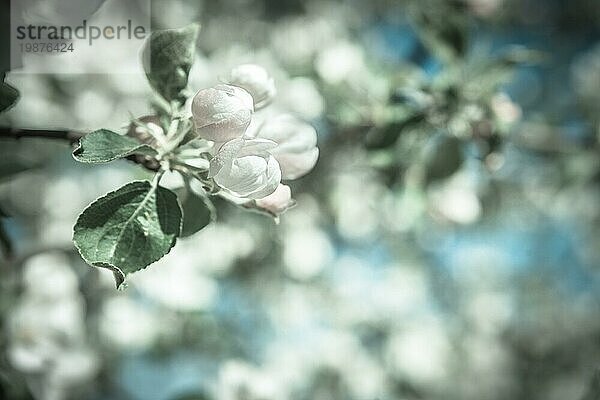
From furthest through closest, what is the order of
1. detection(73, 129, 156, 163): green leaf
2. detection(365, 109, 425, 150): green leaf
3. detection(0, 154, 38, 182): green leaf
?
detection(365, 109, 425, 150): green leaf < detection(0, 154, 38, 182): green leaf < detection(73, 129, 156, 163): green leaf

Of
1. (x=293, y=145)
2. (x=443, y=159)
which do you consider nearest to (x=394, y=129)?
(x=443, y=159)

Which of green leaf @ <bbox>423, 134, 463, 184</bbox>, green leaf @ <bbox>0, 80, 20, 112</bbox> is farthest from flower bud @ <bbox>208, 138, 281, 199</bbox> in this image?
green leaf @ <bbox>423, 134, 463, 184</bbox>

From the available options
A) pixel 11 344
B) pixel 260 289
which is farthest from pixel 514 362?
pixel 11 344

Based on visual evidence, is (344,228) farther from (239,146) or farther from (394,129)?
(239,146)

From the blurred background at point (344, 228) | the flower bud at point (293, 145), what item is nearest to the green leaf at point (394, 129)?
the blurred background at point (344, 228)

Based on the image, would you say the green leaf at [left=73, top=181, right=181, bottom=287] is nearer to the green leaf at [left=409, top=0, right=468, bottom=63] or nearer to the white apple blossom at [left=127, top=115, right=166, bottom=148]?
the white apple blossom at [left=127, top=115, right=166, bottom=148]

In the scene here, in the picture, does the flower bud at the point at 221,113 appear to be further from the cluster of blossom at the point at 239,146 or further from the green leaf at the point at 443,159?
the green leaf at the point at 443,159
